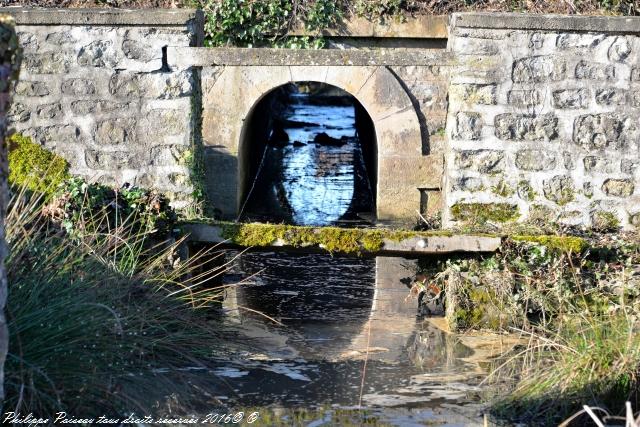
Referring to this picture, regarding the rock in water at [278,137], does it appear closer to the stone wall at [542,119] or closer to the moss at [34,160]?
the moss at [34,160]

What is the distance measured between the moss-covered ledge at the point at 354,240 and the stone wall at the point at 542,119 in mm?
908

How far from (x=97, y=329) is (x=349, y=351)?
1.88m

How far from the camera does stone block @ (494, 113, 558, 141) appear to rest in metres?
7.33

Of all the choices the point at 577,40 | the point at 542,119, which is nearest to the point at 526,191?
the point at 542,119

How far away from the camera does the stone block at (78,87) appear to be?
7.40m

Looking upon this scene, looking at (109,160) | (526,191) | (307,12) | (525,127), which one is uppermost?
(307,12)

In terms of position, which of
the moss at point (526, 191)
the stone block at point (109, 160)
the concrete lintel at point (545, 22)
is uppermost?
the concrete lintel at point (545, 22)

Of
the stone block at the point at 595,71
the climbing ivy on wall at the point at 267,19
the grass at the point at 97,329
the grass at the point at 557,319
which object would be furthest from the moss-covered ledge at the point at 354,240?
the climbing ivy on wall at the point at 267,19

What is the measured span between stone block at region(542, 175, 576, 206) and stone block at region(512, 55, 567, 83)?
0.76 metres

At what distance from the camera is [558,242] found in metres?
6.54

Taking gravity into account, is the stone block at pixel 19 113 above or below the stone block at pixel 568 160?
above

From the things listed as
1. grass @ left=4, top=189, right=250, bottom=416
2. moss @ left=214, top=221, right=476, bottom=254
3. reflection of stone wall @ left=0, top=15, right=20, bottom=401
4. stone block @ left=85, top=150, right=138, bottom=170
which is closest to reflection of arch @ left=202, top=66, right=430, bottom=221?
stone block @ left=85, top=150, right=138, bottom=170

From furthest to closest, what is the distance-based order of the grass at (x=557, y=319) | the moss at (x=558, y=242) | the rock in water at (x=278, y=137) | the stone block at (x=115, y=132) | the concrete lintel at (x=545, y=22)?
the rock in water at (x=278, y=137) → the stone block at (x=115, y=132) → the concrete lintel at (x=545, y=22) → the moss at (x=558, y=242) → the grass at (x=557, y=319)

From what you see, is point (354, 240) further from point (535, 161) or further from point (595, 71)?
point (595, 71)
